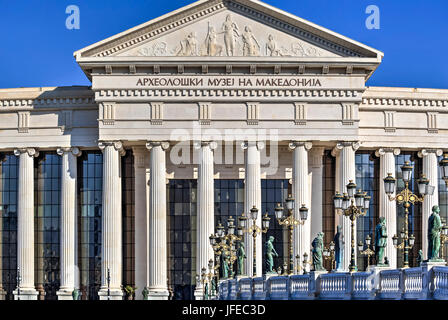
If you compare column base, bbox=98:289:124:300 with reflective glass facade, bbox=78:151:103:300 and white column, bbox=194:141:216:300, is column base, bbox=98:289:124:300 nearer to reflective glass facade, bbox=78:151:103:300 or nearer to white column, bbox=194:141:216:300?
reflective glass facade, bbox=78:151:103:300

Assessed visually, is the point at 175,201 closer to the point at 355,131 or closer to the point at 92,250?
the point at 92,250

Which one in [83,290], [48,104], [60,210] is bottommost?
[83,290]

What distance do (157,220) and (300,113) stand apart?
1304 cm

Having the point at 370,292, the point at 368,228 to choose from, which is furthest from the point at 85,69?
the point at 370,292

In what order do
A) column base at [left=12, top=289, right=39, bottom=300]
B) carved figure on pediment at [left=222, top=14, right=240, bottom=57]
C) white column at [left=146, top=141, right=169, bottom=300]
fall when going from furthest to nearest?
column base at [left=12, top=289, right=39, bottom=300] → carved figure on pediment at [left=222, top=14, right=240, bottom=57] → white column at [left=146, top=141, right=169, bottom=300]

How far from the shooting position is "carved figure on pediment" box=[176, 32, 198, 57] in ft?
297

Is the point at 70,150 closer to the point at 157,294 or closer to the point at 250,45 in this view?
the point at 157,294

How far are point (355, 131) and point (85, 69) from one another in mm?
20158

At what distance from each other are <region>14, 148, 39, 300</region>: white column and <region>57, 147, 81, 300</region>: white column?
244cm

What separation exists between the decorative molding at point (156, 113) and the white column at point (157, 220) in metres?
1.54

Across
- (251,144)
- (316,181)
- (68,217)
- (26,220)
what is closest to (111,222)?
(68,217)

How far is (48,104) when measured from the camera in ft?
307

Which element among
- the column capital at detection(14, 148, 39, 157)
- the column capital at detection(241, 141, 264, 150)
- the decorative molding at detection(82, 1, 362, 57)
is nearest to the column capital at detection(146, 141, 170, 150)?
the column capital at detection(241, 141, 264, 150)

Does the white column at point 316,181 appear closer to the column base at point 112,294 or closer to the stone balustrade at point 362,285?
the column base at point 112,294
